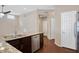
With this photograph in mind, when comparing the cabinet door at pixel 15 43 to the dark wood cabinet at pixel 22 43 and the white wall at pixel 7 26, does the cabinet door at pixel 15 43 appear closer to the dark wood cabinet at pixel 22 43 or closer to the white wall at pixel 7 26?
the dark wood cabinet at pixel 22 43

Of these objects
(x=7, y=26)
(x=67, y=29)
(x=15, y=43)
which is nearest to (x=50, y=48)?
(x=67, y=29)

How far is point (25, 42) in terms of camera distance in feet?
8.76

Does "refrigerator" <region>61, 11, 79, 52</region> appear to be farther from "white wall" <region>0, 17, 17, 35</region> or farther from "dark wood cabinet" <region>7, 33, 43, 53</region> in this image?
"white wall" <region>0, 17, 17, 35</region>

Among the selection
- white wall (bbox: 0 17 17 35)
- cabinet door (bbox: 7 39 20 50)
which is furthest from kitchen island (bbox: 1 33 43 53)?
white wall (bbox: 0 17 17 35)

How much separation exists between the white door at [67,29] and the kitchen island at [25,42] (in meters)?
0.42

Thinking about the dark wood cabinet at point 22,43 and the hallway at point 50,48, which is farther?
the dark wood cabinet at point 22,43

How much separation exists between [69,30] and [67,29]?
0.08m

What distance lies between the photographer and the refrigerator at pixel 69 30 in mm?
1981

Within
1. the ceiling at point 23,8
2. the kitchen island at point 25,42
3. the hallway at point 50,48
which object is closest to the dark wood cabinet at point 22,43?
the kitchen island at point 25,42

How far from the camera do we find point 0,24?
1.73m

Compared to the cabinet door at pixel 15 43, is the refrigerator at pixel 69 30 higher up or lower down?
higher up

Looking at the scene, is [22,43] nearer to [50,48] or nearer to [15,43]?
[15,43]
